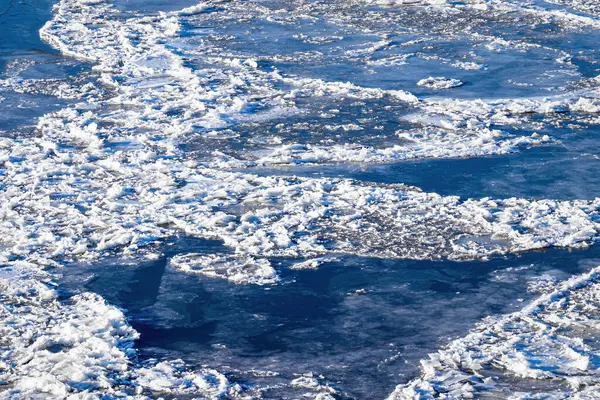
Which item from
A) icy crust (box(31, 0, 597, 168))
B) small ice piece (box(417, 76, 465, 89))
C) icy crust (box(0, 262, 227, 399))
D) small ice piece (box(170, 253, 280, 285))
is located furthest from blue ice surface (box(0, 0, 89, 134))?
small ice piece (box(417, 76, 465, 89))

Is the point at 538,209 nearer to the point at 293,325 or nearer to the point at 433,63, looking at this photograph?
the point at 293,325

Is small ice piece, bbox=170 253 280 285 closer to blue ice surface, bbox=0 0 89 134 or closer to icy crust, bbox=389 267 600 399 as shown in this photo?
icy crust, bbox=389 267 600 399

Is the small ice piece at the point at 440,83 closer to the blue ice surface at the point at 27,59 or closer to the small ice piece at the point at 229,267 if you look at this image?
the blue ice surface at the point at 27,59

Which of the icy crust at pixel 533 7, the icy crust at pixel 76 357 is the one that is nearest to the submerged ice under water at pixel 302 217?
the icy crust at pixel 76 357

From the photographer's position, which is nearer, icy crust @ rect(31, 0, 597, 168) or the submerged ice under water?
the submerged ice under water

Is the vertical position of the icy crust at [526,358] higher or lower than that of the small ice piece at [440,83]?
lower

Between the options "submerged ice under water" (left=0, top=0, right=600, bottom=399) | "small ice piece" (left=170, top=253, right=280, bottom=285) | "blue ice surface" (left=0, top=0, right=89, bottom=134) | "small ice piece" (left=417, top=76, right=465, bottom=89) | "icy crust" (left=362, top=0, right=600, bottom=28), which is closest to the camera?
"submerged ice under water" (left=0, top=0, right=600, bottom=399)

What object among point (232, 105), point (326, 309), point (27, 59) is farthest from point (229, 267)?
point (27, 59)
